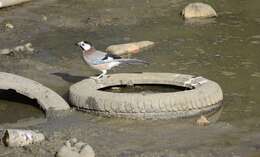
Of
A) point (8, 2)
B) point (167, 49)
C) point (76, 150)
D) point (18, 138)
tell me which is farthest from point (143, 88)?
point (8, 2)

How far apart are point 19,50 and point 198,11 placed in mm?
3788

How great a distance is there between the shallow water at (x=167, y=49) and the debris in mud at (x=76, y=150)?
36 centimetres

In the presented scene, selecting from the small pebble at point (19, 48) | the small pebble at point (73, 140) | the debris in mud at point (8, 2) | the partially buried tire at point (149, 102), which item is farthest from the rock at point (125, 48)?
the small pebble at point (73, 140)

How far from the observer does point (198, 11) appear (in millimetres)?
12797

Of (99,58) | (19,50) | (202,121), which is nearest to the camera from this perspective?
(202,121)

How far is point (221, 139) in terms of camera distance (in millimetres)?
6641

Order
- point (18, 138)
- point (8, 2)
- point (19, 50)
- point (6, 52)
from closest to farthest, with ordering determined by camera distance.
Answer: point (18, 138)
point (6, 52)
point (19, 50)
point (8, 2)

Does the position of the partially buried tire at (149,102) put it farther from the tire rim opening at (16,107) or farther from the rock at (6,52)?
the rock at (6,52)

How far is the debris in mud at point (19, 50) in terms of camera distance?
1023 centimetres

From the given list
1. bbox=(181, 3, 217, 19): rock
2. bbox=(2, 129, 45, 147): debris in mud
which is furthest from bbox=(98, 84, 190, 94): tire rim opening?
bbox=(181, 3, 217, 19): rock

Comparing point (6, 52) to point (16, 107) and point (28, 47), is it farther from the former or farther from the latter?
point (16, 107)

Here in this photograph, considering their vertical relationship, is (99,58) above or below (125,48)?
above

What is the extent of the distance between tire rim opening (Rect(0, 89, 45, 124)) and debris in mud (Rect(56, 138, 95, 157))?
1.47 m

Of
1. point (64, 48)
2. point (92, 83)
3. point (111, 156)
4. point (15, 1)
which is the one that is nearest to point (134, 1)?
point (15, 1)
